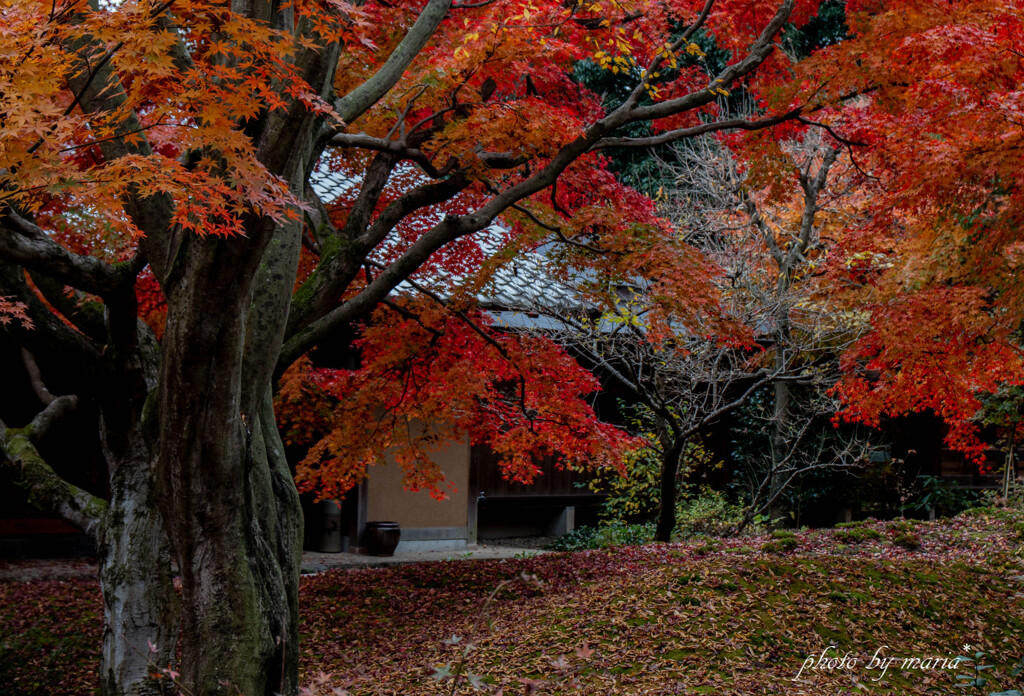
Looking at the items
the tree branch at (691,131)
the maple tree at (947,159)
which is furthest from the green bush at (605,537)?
the tree branch at (691,131)

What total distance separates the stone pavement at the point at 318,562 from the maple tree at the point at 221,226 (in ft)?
9.99

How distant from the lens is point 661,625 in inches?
236

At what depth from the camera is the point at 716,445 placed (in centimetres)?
1645

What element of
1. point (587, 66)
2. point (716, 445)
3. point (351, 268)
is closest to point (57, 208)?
point (351, 268)

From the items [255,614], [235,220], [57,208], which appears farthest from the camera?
[57,208]

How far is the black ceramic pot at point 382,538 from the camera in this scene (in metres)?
11.5

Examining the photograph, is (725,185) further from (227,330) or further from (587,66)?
(227,330)

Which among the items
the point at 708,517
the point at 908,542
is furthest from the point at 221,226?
the point at 708,517

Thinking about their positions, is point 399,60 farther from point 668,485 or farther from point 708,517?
point 708,517

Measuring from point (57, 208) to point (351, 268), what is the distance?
10.7ft

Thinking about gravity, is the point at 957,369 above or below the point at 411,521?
above

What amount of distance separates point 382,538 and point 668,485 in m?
4.30

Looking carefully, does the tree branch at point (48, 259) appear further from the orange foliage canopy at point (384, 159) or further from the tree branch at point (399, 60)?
the tree branch at point (399, 60)

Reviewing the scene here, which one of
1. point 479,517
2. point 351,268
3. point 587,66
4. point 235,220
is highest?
point 587,66
